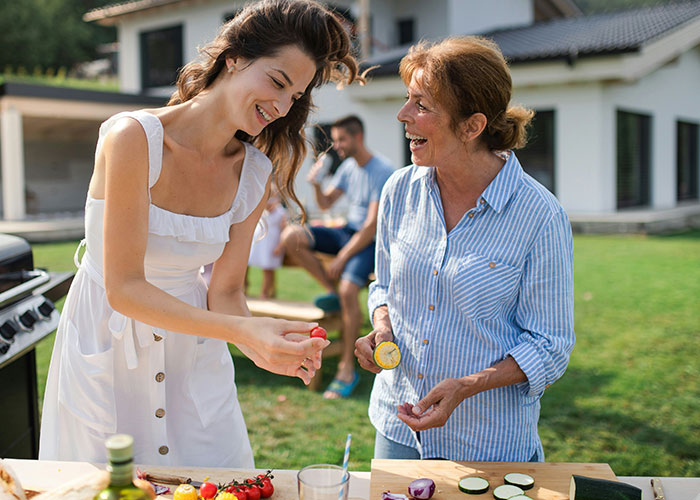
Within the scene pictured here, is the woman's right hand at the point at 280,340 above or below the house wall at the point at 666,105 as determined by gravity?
below

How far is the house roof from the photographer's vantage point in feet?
44.9

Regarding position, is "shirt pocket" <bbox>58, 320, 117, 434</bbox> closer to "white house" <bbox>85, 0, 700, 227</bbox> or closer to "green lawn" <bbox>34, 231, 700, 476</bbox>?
"green lawn" <bbox>34, 231, 700, 476</bbox>

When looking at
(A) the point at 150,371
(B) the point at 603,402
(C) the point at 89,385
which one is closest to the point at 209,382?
(A) the point at 150,371

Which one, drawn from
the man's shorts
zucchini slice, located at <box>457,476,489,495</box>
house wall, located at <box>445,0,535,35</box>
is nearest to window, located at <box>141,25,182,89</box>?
house wall, located at <box>445,0,535,35</box>

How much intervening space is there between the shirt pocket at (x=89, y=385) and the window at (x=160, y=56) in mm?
20695

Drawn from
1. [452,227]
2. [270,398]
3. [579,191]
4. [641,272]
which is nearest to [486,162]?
[452,227]

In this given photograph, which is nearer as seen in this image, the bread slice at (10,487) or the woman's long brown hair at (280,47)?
the bread slice at (10,487)

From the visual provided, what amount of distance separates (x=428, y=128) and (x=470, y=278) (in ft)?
1.66

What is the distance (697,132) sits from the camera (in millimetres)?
20531

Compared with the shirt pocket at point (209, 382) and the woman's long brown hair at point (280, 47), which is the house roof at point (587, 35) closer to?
the woman's long brown hair at point (280, 47)

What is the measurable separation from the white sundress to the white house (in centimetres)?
943

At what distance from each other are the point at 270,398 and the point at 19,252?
9.29ft

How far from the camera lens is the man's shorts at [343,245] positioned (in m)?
5.82

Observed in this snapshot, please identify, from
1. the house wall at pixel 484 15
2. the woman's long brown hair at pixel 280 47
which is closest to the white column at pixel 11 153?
the house wall at pixel 484 15
